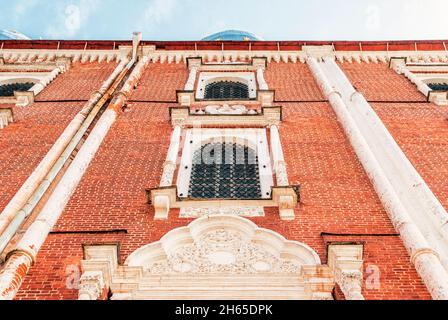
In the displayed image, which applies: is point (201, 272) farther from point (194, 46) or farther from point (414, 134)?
point (194, 46)

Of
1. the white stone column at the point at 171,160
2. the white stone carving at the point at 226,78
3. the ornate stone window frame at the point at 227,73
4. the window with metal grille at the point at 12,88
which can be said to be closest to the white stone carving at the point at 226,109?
the ornate stone window frame at the point at 227,73

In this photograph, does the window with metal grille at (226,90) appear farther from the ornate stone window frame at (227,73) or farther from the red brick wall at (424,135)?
the red brick wall at (424,135)

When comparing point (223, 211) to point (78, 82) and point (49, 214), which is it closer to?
point (49, 214)

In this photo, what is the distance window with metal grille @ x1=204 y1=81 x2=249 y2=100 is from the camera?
16.0 m

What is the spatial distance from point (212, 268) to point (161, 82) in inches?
374

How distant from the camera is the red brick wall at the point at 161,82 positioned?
1511 cm

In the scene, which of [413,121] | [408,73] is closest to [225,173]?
[413,121]

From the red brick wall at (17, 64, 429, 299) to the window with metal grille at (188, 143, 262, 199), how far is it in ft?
2.41

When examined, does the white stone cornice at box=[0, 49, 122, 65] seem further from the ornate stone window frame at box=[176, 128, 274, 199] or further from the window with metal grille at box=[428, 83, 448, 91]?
the window with metal grille at box=[428, 83, 448, 91]

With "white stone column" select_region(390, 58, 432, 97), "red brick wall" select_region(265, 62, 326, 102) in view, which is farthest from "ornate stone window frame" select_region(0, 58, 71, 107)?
"white stone column" select_region(390, 58, 432, 97)

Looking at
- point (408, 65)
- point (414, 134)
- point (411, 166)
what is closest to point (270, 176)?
point (411, 166)

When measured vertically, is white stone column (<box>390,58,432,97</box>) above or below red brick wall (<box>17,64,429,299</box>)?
above

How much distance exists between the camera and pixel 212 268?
8.05m

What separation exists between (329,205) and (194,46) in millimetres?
11156
